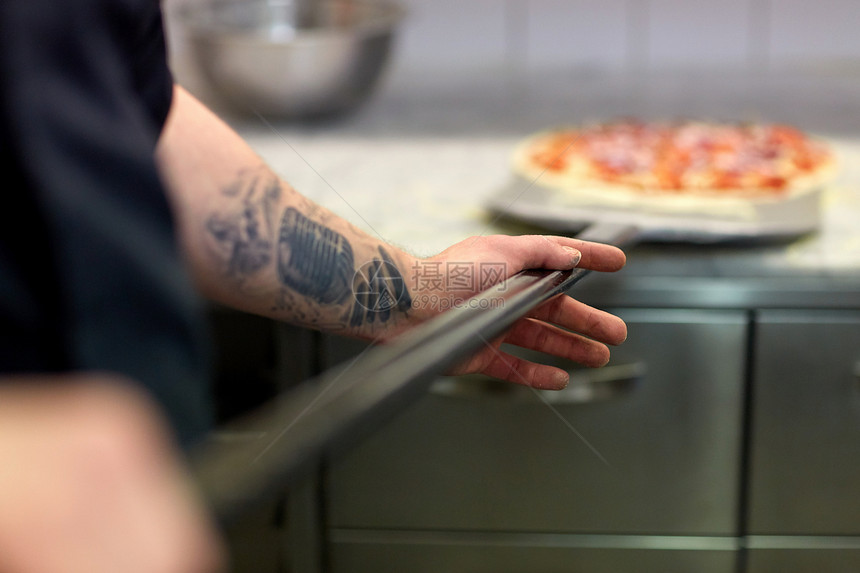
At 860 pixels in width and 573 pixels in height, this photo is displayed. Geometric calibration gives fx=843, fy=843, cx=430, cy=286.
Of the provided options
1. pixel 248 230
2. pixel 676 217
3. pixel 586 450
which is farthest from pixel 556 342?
pixel 676 217

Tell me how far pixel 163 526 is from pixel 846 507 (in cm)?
40

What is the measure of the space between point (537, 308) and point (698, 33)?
1.00 metres

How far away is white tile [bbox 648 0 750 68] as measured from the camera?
111 cm

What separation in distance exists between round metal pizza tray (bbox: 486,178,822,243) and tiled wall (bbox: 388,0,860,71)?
1.74 ft

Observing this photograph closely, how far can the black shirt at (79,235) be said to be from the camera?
0.22 m

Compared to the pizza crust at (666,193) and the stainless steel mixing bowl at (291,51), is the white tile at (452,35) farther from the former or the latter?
the pizza crust at (666,193)

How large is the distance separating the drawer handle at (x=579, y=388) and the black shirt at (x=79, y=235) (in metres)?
0.29

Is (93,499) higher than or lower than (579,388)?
higher

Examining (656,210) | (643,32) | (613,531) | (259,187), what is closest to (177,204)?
(259,187)

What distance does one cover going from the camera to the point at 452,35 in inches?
45.6

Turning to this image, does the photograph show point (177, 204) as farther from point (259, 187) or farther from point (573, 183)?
point (573, 183)

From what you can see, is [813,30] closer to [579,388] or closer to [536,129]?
[536,129]

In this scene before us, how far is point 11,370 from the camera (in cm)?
24

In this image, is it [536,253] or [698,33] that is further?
[698,33]
